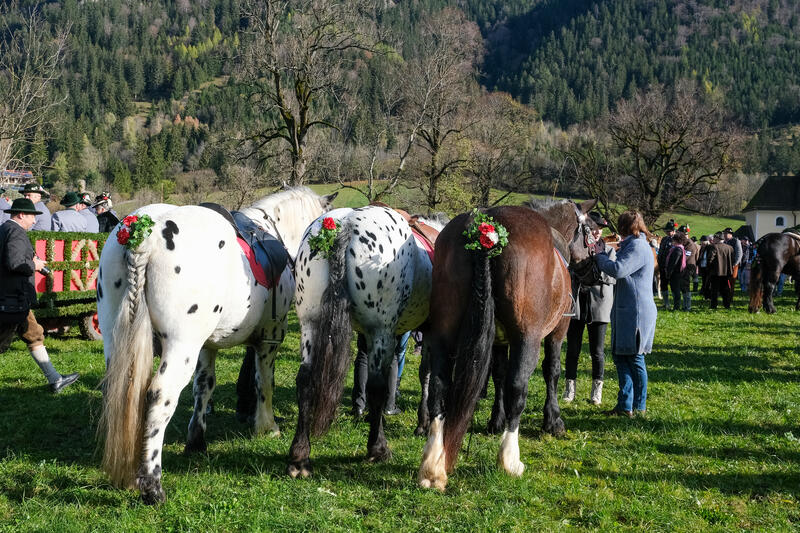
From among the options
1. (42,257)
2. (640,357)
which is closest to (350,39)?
(42,257)

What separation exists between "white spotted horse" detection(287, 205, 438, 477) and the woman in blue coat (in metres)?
2.37

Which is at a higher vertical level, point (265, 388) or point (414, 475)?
point (265, 388)

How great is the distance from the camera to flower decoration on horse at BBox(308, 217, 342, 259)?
14.3 feet

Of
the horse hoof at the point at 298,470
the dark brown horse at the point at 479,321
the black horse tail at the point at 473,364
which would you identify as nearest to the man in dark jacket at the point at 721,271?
the dark brown horse at the point at 479,321

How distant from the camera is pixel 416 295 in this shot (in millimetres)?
4980

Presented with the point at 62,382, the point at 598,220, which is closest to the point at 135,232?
the point at 62,382

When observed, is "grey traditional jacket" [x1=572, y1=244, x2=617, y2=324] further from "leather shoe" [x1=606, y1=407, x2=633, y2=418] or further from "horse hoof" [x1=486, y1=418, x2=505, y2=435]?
"horse hoof" [x1=486, y1=418, x2=505, y2=435]

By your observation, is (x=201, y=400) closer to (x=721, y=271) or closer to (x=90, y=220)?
(x=90, y=220)

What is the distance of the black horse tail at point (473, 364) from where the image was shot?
4.17m

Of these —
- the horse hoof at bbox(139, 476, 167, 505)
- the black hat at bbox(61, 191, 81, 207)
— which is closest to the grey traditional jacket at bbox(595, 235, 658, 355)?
the horse hoof at bbox(139, 476, 167, 505)

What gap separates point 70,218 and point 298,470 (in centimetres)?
772

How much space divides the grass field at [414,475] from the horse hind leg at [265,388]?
173 millimetres

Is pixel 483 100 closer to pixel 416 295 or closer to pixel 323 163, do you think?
pixel 323 163

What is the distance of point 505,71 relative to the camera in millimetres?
140750
